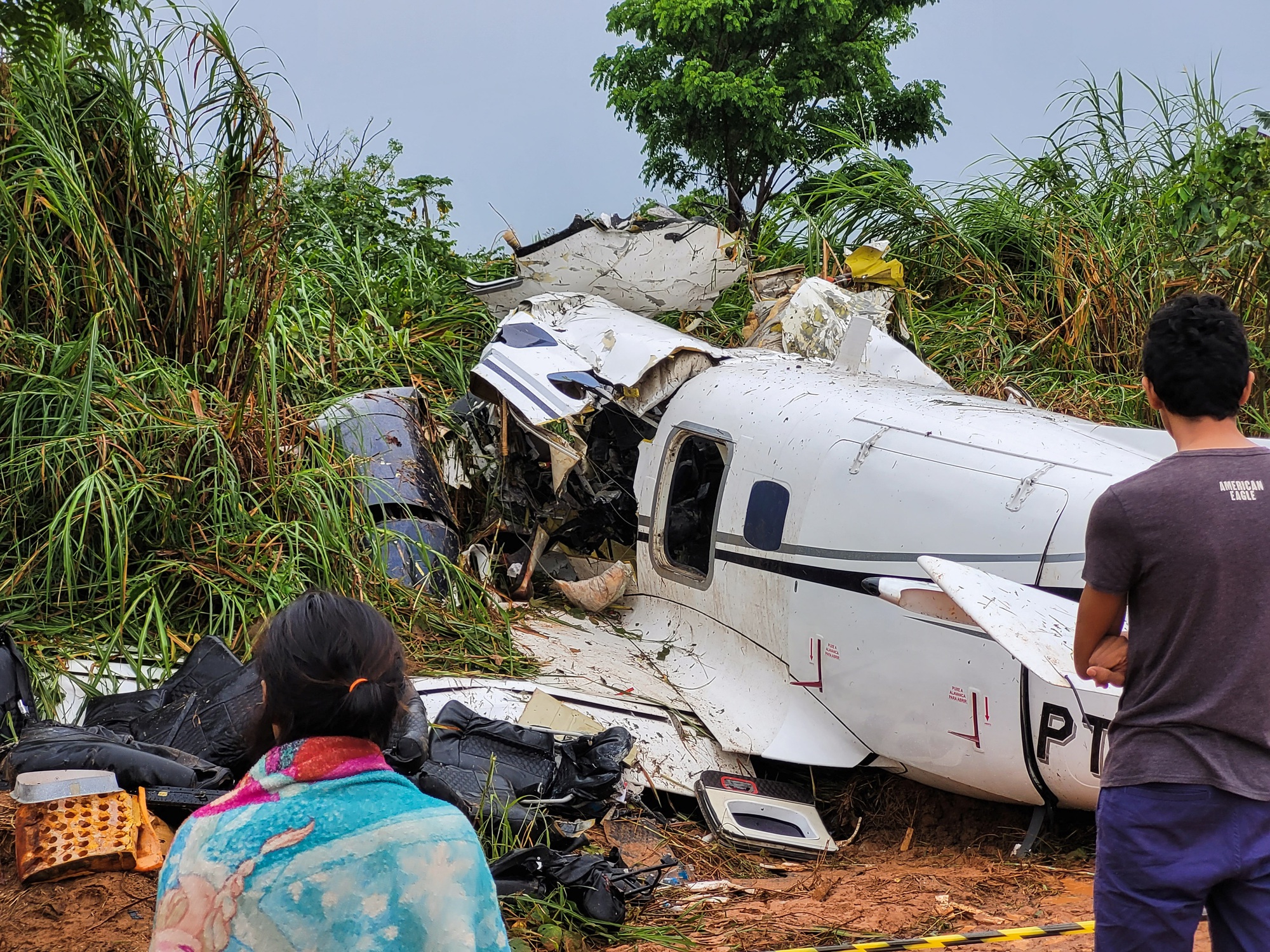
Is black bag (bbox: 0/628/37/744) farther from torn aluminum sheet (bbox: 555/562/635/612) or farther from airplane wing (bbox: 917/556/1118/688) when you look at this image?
airplane wing (bbox: 917/556/1118/688)

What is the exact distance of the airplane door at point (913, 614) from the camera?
4.88 meters

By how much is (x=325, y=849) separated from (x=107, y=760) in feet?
10.6

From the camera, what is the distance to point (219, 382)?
23.2ft

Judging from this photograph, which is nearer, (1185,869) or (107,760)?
(1185,869)

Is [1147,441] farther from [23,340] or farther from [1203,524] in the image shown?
[23,340]

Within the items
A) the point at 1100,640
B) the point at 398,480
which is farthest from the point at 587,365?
the point at 1100,640

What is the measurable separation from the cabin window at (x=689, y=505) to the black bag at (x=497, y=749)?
183cm

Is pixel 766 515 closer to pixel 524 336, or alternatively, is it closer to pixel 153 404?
pixel 524 336

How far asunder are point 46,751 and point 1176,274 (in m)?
9.31

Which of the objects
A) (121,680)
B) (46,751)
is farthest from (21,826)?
(121,680)

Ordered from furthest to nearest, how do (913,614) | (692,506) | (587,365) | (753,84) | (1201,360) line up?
(753,84) → (587,365) → (692,506) → (913,614) → (1201,360)

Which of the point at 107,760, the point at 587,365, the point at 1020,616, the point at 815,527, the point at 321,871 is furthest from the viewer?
the point at 587,365

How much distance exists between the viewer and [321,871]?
1574 mm

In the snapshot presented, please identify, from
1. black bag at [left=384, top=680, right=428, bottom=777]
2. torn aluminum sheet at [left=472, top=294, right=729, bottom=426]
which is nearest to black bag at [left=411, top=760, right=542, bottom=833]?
black bag at [left=384, top=680, right=428, bottom=777]
